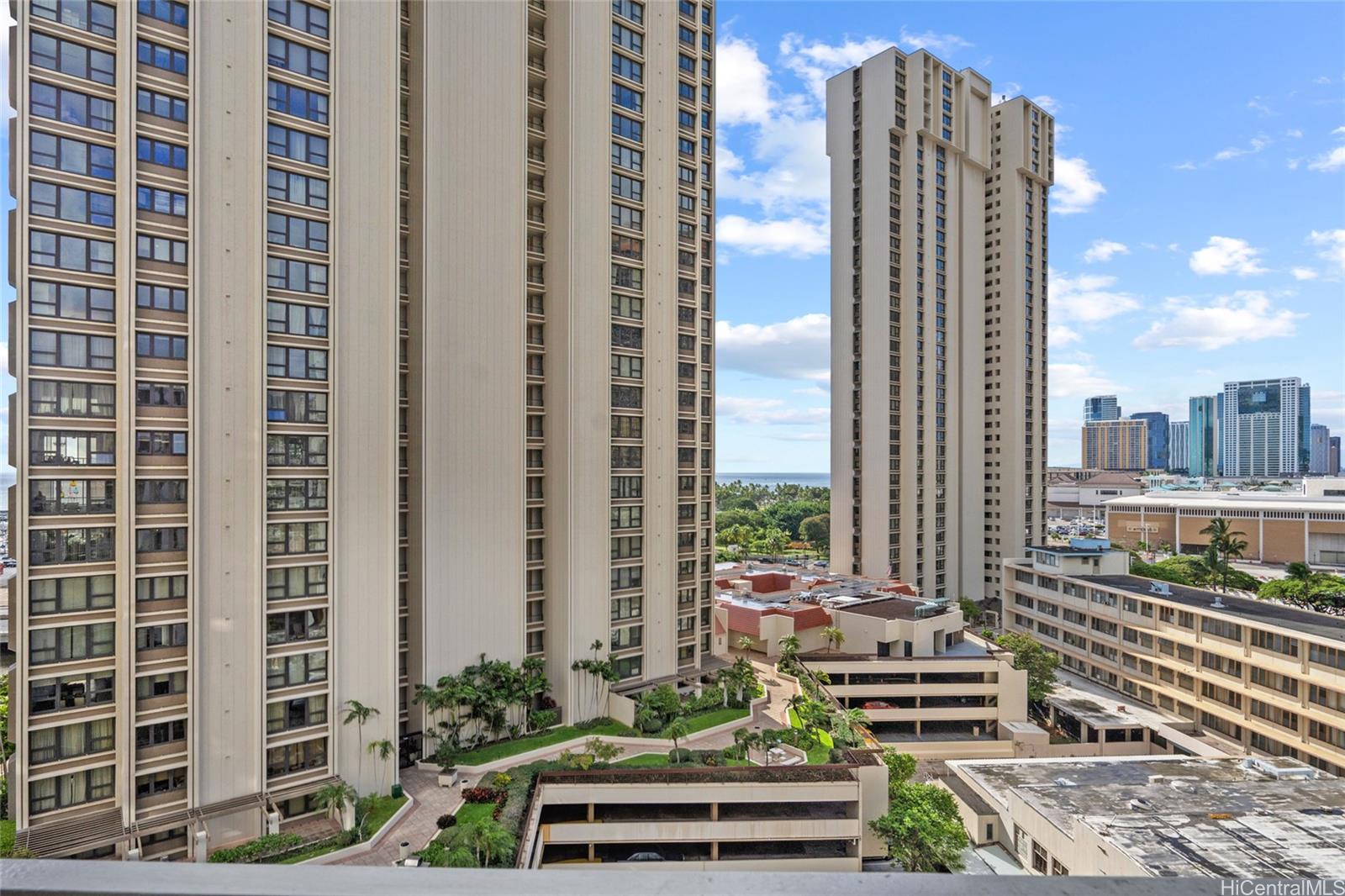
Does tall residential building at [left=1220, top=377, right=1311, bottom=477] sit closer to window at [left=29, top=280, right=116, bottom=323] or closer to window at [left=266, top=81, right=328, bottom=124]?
window at [left=266, top=81, right=328, bottom=124]

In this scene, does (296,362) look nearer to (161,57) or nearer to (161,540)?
(161,540)

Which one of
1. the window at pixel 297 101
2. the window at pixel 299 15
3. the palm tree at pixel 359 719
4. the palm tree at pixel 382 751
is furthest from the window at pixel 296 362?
the palm tree at pixel 382 751

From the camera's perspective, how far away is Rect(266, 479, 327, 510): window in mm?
14648

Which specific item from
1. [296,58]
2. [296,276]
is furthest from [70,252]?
[296,58]

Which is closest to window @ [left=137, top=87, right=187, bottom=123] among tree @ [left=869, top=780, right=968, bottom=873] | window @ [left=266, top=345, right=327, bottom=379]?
window @ [left=266, top=345, right=327, bottom=379]

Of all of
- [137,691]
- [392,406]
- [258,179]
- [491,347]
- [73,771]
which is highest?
[258,179]

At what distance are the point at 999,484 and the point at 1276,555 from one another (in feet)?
81.5

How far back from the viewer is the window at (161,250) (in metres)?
13.4

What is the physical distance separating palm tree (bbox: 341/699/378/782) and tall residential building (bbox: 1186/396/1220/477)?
95.1 metres

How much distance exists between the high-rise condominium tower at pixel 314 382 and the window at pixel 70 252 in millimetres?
93

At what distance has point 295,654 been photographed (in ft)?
48.3

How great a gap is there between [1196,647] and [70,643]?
33257 millimetres

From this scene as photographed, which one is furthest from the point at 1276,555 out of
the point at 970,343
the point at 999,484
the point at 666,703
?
the point at 666,703

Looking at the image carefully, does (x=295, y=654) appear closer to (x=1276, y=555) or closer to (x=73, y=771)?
(x=73, y=771)
